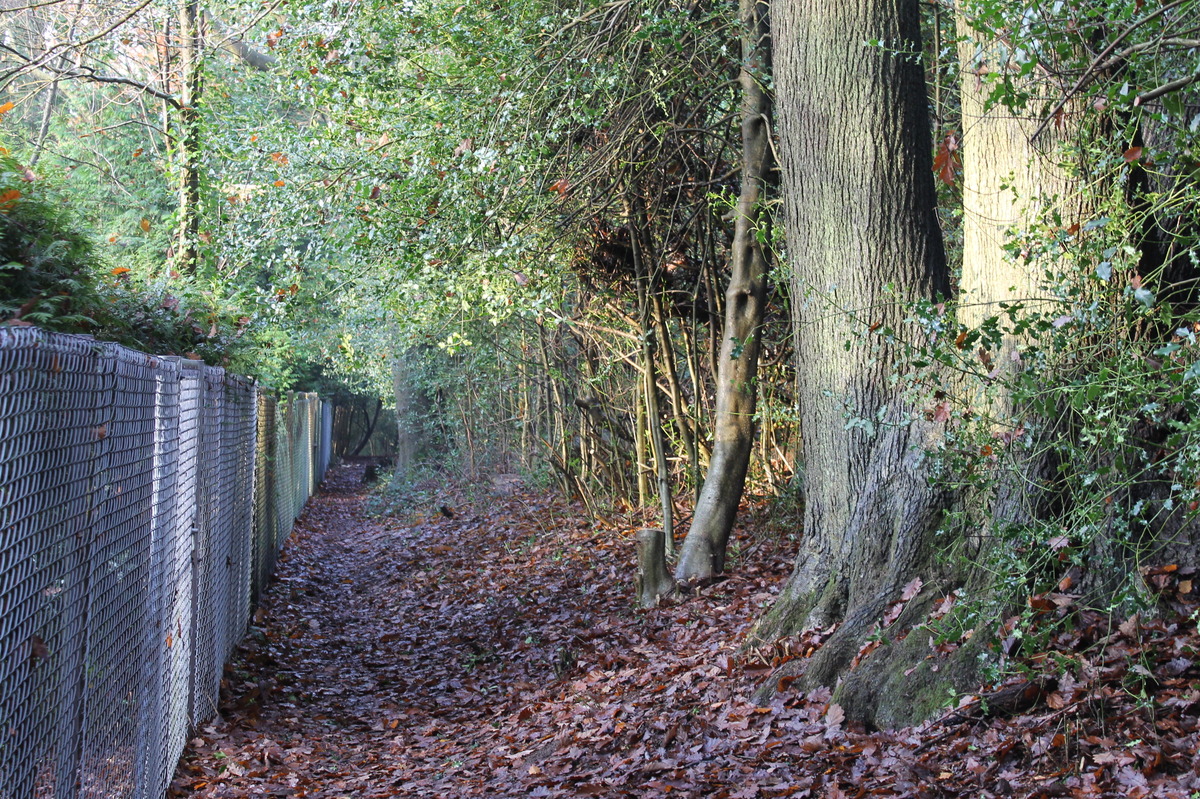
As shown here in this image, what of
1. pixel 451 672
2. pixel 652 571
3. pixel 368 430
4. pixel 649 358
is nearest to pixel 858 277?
pixel 652 571

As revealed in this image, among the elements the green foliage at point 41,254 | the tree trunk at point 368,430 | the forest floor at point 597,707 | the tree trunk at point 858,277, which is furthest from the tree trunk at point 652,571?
the tree trunk at point 368,430

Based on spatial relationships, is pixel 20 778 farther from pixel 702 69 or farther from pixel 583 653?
pixel 702 69

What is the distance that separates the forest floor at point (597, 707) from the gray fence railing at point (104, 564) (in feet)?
2.90

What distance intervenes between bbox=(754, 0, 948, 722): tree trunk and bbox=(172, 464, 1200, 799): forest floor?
51 cm

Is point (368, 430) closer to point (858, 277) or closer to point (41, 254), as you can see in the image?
point (41, 254)

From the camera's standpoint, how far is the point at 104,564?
3.66 meters

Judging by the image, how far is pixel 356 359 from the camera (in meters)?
23.3

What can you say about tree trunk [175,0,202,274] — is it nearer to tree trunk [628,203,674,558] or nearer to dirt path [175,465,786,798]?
dirt path [175,465,786,798]

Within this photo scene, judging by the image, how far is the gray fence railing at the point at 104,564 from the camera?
2635 mm

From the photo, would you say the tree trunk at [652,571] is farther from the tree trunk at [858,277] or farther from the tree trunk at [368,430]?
the tree trunk at [368,430]

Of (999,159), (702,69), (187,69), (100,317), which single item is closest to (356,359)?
(187,69)

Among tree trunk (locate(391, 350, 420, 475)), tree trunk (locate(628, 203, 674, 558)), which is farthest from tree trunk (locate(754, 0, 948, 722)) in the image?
tree trunk (locate(391, 350, 420, 475))

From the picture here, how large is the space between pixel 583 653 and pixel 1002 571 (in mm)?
4078

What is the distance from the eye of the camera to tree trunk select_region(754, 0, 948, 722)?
5.64 m
